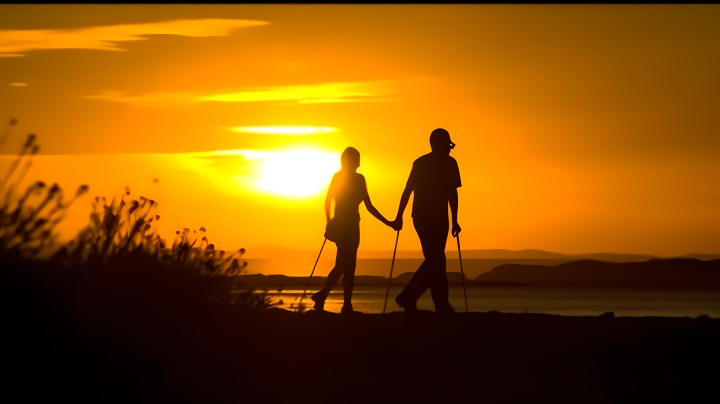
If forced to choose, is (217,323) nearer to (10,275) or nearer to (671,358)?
(10,275)

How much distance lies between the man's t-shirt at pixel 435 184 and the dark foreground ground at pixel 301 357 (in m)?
2.59

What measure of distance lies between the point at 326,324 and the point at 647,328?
11.6 feet

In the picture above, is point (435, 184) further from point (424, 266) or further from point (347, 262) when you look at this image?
point (347, 262)

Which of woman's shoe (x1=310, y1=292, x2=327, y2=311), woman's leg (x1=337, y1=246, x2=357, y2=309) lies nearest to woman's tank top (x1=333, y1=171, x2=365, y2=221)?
woman's leg (x1=337, y1=246, x2=357, y2=309)

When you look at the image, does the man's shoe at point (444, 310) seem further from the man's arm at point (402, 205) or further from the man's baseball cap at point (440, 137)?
the man's baseball cap at point (440, 137)

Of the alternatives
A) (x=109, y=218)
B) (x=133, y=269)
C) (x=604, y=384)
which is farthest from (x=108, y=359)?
(x=604, y=384)

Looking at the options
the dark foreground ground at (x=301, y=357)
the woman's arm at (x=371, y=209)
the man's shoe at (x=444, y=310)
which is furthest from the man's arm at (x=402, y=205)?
the dark foreground ground at (x=301, y=357)

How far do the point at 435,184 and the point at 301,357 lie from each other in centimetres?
446

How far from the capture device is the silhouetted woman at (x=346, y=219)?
47.0 ft

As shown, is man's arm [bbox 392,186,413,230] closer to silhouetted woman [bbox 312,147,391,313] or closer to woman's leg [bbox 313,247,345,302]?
silhouetted woman [bbox 312,147,391,313]

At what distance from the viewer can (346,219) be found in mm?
14367

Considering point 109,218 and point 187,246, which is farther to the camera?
point 187,246

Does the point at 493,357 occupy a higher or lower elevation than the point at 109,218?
lower

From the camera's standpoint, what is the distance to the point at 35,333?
28.8 feet
